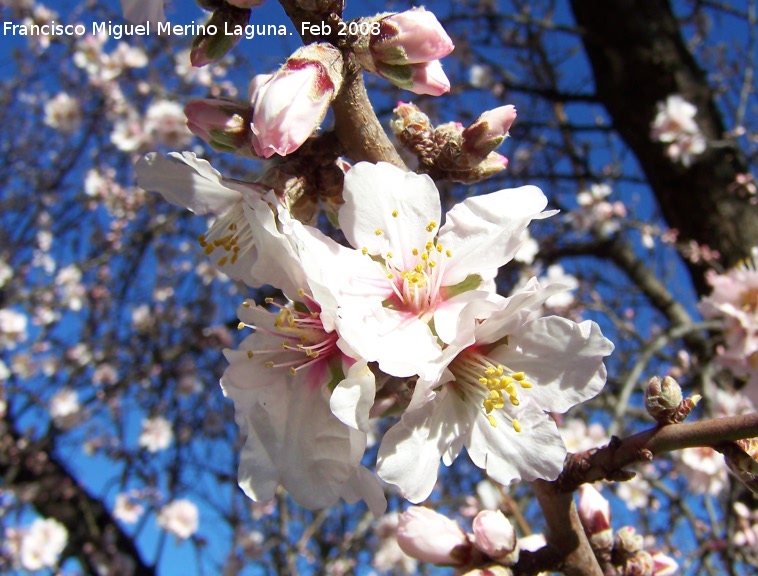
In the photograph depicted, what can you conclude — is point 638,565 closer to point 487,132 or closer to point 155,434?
point 487,132

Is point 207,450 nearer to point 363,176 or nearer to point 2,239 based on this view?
point 2,239

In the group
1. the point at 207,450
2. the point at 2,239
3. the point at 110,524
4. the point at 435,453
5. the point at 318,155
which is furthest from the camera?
the point at 2,239

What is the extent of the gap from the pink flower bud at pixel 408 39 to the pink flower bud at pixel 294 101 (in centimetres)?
7

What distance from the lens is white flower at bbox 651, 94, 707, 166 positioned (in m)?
3.61

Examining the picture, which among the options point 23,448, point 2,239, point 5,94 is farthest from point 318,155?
point 5,94

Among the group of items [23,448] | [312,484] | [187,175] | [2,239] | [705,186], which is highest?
[187,175]

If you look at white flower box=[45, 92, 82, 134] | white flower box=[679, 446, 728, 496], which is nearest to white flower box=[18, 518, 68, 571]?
white flower box=[45, 92, 82, 134]

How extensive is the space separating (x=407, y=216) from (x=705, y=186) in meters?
3.40

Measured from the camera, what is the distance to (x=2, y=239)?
18.9 ft

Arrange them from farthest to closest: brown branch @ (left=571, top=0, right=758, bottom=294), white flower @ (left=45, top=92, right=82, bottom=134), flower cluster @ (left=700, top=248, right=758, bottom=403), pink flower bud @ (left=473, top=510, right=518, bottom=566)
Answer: white flower @ (left=45, top=92, right=82, bottom=134)
brown branch @ (left=571, top=0, right=758, bottom=294)
flower cluster @ (left=700, top=248, right=758, bottom=403)
pink flower bud @ (left=473, top=510, right=518, bottom=566)

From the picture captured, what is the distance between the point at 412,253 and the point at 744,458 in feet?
1.67

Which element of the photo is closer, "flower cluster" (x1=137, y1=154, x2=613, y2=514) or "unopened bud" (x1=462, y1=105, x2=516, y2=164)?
"flower cluster" (x1=137, y1=154, x2=613, y2=514)

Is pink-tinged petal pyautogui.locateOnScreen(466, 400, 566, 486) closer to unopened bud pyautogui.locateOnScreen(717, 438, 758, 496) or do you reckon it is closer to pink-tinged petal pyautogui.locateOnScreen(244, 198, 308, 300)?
unopened bud pyautogui.locateOnScreen(717, 438, 758, 496)

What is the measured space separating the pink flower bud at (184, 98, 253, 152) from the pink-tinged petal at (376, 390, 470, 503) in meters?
0.45
